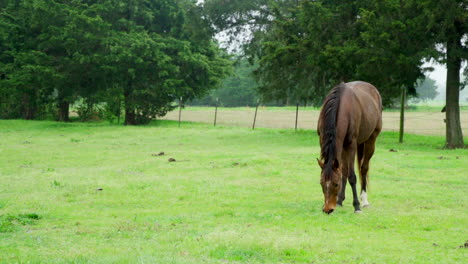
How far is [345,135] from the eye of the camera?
9.13m

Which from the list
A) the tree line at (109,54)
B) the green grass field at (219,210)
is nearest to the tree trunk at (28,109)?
the tree line at (109,54)

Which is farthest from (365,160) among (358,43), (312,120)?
(312,120)

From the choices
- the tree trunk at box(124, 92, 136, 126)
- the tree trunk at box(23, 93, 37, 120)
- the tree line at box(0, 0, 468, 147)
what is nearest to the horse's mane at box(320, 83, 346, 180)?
the tree line at box(0, 0, 468, 147)

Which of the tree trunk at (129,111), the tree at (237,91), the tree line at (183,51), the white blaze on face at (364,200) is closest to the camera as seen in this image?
the white blaze on face at (364,200)

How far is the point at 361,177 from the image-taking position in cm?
1009

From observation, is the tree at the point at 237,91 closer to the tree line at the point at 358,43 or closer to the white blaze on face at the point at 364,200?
the tree line at the point at 358,43

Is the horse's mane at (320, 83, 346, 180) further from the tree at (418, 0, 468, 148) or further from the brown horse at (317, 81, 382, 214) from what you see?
the tree at (418, 0, 468, 148)

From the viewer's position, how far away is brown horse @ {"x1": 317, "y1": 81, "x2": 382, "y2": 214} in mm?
8305

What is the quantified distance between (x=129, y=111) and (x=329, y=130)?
3041 cm

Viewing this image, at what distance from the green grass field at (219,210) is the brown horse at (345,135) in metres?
0.48

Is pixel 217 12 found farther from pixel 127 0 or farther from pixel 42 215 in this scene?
pixel 42 215

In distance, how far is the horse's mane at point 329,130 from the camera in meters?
8.29

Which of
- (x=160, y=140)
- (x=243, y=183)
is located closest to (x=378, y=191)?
(x=243, y=183)

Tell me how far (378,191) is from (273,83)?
63.5 feet
